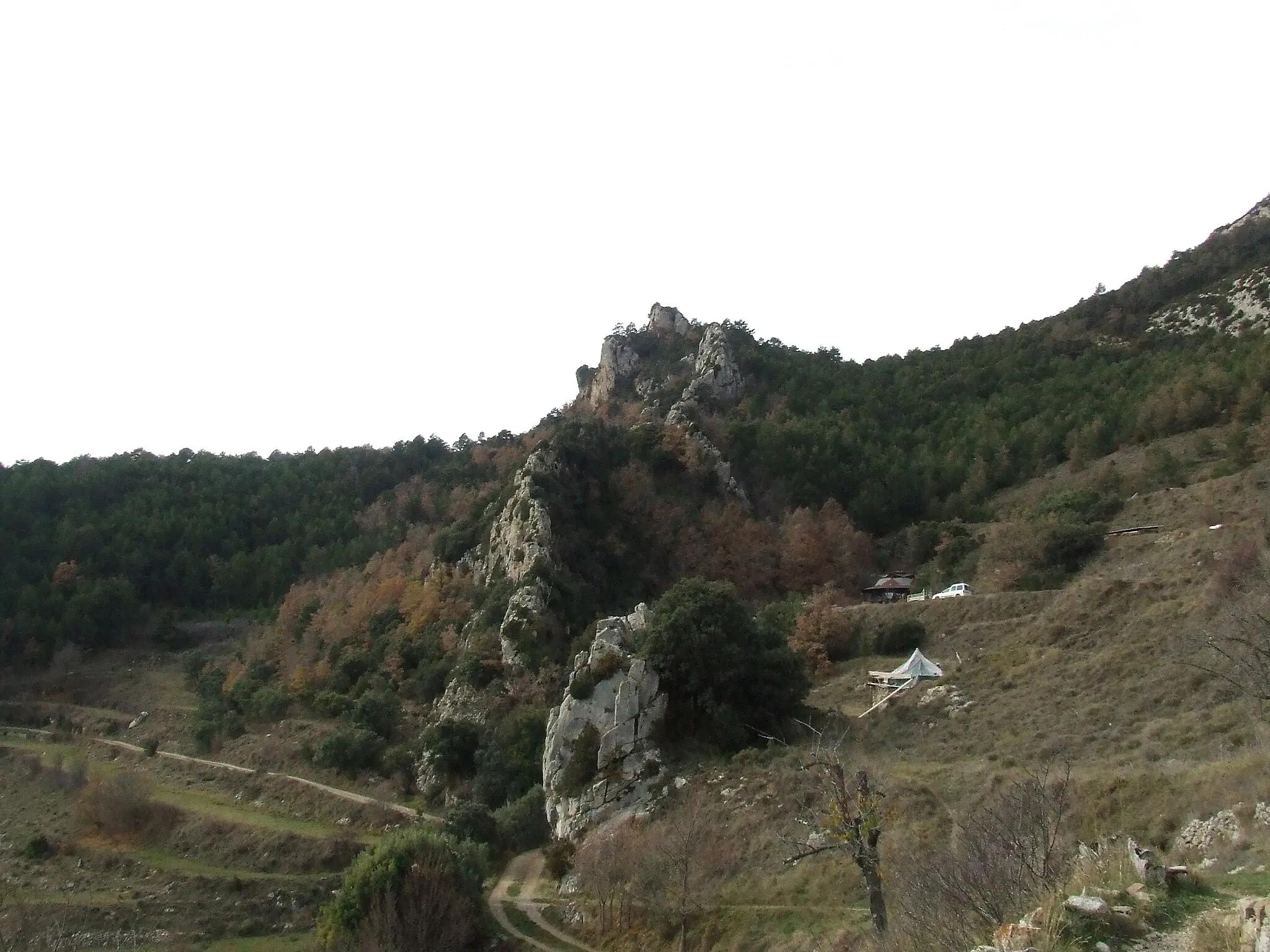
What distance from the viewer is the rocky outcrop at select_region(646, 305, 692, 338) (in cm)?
9694

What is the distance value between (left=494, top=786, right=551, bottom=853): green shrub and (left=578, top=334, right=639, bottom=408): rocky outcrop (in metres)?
59.7

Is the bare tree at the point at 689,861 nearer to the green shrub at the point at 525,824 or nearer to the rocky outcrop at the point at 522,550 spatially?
the green shrub at the point at 525,824

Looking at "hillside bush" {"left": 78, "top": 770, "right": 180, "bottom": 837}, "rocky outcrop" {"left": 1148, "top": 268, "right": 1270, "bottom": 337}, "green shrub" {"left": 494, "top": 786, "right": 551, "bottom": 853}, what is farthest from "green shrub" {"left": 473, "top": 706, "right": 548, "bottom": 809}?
"rocky outcrop" {"left": 1148, "top": 268, "right": 1270, "bottom": 337}

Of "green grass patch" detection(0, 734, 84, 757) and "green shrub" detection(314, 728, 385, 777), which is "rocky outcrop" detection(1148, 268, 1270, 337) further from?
"green grass patch" detection(0, 734, 84, 757)

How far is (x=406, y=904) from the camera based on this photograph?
23.2 metres

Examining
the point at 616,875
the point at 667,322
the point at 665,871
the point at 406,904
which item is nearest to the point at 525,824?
the point at 406,904

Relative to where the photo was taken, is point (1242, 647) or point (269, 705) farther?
point (269, 705)

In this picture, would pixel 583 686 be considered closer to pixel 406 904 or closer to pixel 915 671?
pixel 406 904

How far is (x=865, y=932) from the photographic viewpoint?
1588 cm

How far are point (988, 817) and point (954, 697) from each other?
1695 centimetres

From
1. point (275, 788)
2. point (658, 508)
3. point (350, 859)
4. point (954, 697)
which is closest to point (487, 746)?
point (350, 859)

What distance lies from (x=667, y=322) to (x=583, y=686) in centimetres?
7103

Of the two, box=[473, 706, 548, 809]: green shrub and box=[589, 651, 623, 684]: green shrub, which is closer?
box=[589, 651, 623, 684]: green shrub

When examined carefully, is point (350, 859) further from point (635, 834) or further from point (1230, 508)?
point (1230, 508)
